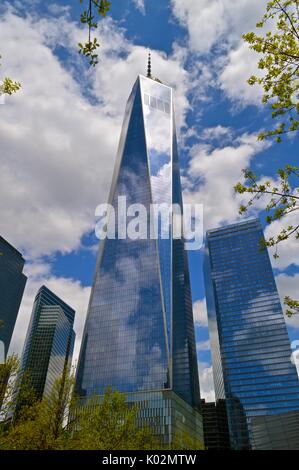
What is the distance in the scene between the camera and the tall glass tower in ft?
391

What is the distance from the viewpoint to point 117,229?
165 metres

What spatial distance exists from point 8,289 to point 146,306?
3765 inches

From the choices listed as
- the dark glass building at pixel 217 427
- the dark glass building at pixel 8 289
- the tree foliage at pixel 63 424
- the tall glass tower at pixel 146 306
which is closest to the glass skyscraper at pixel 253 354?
the dark glass building at pixel 217 427

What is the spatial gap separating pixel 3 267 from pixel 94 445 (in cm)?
18275

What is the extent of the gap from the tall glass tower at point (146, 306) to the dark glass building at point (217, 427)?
59873mm

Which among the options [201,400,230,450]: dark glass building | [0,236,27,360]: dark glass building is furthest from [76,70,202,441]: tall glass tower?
[0,236,27,360]: dark glass building

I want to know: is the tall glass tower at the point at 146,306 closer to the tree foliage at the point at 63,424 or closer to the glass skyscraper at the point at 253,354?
the glass skyscraper at the point at 253,354

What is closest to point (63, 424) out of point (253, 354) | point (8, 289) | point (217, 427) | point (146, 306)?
point (146, 306)

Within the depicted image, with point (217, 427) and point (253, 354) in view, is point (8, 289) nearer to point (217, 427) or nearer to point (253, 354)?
point (253, 354)

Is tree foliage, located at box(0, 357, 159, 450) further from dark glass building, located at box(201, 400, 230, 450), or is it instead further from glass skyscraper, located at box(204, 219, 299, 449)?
dark glass building, located at box(201, 400, 230, 450)

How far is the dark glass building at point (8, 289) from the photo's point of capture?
180m

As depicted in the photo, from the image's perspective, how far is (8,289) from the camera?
618ft
